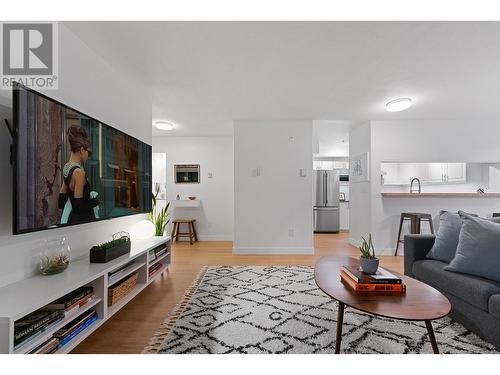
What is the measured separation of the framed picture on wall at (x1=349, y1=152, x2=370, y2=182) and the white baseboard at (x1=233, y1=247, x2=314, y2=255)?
5.53ft

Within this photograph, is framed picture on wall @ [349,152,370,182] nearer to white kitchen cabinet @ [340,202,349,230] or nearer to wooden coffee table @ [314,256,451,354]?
white kitchen cabinet @ [340,202,349,230]

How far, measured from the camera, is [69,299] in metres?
1.54

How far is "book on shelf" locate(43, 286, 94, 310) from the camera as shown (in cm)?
146

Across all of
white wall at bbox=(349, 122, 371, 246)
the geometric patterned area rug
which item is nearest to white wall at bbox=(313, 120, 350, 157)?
white wall at bbox=(349, 122, 371, 246)

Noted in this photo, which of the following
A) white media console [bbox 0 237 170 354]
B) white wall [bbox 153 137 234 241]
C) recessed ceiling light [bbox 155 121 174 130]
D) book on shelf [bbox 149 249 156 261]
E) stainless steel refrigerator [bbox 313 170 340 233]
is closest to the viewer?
white media console [bbox 0 237 170 354]

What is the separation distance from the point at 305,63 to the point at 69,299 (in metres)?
2.69

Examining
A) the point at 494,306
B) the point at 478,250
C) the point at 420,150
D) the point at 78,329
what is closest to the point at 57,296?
the point at 78,329

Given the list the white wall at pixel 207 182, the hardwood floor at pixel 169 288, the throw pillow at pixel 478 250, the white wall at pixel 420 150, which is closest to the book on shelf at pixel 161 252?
the hardwood floor at pixel 169 288

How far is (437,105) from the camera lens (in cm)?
365

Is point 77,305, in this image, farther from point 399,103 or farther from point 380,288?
point 399,103

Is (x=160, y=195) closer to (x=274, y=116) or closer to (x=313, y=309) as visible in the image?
(x=274, y=116)

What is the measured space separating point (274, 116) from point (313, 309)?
3.00 metres

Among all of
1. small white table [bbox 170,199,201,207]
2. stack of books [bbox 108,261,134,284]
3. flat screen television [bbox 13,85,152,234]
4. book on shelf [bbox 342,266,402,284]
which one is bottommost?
stack of books [bbox 108,261,134,284]

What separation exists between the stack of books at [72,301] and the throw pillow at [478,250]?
2683 mm
